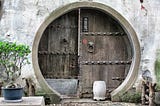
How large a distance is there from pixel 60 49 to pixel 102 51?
2.74ft

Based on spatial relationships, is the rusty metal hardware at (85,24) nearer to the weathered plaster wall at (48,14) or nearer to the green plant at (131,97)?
the weathered plaster wall at (48,14)

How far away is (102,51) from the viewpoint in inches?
295

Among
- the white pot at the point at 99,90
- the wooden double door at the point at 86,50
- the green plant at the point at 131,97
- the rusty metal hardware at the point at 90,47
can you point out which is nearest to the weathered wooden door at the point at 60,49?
the wooden double door at the point at 86,50

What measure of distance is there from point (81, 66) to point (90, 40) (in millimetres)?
546

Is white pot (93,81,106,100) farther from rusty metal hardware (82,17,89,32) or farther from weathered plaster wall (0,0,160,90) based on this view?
rusty metal hardware (82,17,89,32)

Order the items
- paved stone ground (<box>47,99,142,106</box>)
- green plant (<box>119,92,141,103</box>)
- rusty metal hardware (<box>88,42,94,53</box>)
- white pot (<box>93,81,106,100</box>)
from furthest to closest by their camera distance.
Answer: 1. rusty metal hardware (<box>88,42,94,53</box>)
2. white pot (<box>93,81,106,100</box>)
3. green plant (<box>119,92,141,103</box>)
4. paved stone ground (<box>47,99,142,106</box>)

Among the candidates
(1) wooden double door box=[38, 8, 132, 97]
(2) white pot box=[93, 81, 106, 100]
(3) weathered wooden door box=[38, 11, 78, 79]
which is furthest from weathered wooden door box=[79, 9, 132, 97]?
(2) white pot box=[93, 81, 106, 100]

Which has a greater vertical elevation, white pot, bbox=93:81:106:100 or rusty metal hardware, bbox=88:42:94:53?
rusty metal hardware, bbox=88:42:94:53

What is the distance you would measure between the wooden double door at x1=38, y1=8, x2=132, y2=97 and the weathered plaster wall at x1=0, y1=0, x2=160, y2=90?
13.9 inches

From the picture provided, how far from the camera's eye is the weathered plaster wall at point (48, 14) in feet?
22.7

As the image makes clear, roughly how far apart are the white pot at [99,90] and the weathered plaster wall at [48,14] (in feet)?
2.70

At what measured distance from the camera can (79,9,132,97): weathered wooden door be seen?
24.4 ft

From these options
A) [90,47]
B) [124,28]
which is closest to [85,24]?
[90,47]

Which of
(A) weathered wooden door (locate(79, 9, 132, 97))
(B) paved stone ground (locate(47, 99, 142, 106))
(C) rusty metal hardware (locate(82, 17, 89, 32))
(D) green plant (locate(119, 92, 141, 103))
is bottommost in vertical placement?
(B) paved stone ground (locate(47, 99, 142, 106))
